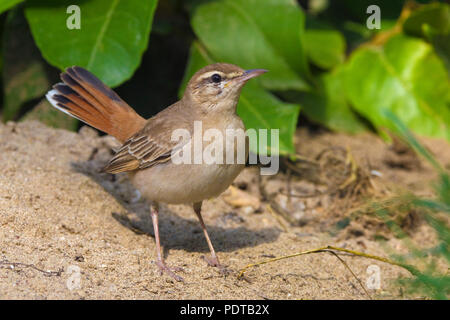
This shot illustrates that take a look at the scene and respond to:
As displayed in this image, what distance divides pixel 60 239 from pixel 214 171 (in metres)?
1.34

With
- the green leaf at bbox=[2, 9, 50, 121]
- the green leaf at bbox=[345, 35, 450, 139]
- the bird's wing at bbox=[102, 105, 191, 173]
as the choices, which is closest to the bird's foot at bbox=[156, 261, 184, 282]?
the bird's wing at bbox=[102, 105, 191, 173]

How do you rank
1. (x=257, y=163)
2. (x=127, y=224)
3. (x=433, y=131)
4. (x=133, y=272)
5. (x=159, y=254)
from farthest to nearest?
(x=433, y=131)
(x=257, y=163)
(x=127, y=224)
(x=159, y=254)
(x=133, y=272)

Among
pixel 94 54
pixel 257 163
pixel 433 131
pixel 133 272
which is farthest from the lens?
pixel 433 131

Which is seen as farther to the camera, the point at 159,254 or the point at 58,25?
the point at 58,25

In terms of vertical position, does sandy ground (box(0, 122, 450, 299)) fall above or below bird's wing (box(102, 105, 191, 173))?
below

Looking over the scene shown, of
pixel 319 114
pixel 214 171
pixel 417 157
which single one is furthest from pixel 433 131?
pixel 214 171

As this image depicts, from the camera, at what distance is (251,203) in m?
6.24

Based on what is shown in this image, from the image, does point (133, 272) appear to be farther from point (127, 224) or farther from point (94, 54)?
point (94, 54)

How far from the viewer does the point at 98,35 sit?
20.0 feet

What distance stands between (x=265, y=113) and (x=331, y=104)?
1.84m

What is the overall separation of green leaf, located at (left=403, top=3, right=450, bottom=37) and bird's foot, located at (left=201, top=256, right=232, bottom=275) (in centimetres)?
442

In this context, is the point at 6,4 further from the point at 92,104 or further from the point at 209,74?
the point at 209,74

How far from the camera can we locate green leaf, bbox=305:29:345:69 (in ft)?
25.2

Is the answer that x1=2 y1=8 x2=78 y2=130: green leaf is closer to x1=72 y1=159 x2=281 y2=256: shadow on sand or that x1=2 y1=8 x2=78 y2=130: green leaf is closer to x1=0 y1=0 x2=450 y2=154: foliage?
x1=0 y1=0 x2=450 y2=154: foliage
